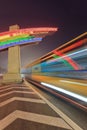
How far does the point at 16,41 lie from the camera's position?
21.3m

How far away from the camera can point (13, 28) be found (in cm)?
2194

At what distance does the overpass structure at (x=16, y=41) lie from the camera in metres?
20.8

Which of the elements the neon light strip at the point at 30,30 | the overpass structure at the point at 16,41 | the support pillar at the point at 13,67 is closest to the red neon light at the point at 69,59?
the support pillar at the point at 13,67

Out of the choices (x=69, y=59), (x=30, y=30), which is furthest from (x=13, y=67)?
(x=69, y=59)

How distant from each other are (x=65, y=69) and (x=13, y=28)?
16466 millimetres

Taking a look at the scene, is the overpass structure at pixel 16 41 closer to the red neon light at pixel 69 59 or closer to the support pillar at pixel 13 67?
the support pillar at pixel 13 67

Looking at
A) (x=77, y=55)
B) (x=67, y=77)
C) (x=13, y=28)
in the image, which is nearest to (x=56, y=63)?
(x=67, y=77)

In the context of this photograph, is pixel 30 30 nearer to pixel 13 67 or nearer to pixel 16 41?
pixel 16 41

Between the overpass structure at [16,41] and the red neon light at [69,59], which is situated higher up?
the overpass structure at [16,41]

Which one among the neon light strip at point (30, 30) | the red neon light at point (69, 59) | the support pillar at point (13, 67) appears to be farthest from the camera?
the neon light strip at point (30, 30)

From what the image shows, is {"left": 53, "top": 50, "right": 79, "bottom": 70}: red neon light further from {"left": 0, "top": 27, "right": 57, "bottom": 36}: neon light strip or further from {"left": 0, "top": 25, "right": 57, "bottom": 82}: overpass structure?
{"left": 0, "top": 27, "right": 57, "bottom": 36}: neon light strip

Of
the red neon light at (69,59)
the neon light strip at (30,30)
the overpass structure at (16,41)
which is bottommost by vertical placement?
the red neon light at (69,59)

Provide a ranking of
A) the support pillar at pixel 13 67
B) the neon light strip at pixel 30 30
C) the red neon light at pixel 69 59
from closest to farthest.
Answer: the red neon light at pixel 69 59
the support pillar at pixel 13 67
the neon light strip at pixel 30 30

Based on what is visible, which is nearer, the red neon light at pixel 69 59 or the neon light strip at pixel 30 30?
the red neon light at pixel 69 59
